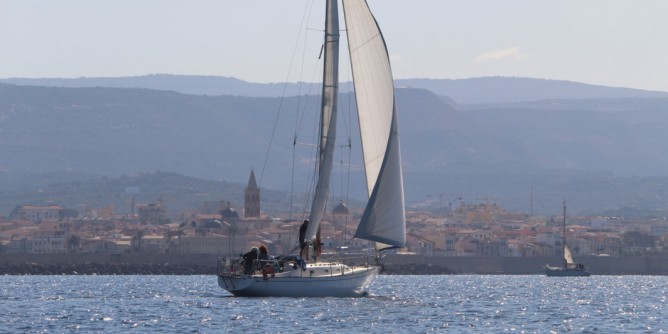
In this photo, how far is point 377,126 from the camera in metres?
59.0

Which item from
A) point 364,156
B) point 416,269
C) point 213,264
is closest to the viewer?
point 364,156

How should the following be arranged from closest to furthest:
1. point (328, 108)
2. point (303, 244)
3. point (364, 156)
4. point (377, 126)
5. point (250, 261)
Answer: point (377, 126) < point (364, 156) < point (328, 108) < point (303, 244) < point (250, 261)

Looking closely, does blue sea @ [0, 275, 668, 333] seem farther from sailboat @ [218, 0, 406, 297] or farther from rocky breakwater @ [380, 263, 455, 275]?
rocky breakwater @ [380, 263, 455, 275]

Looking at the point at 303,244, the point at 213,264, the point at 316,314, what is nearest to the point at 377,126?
the point at 303,244

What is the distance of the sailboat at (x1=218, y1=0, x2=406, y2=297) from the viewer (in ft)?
192

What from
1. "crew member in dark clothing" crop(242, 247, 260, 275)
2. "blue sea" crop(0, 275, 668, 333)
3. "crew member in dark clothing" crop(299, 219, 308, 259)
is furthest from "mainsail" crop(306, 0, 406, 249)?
"crew member in dark clothing" crop(242, 247, 260, 275)

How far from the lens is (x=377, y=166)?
5900cm

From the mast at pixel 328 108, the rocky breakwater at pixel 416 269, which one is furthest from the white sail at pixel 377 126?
the rocky breakwater at pixel 416 269

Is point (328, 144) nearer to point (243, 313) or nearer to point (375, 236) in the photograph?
point (375, 236)

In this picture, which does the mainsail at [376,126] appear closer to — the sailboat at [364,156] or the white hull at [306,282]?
the sailboat at [364,156]

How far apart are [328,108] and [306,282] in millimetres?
5991

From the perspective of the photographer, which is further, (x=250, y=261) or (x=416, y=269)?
(x=416, y=269)

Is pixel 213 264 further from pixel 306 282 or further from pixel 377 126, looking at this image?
pixel 377 126

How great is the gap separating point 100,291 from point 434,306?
21928 mm
